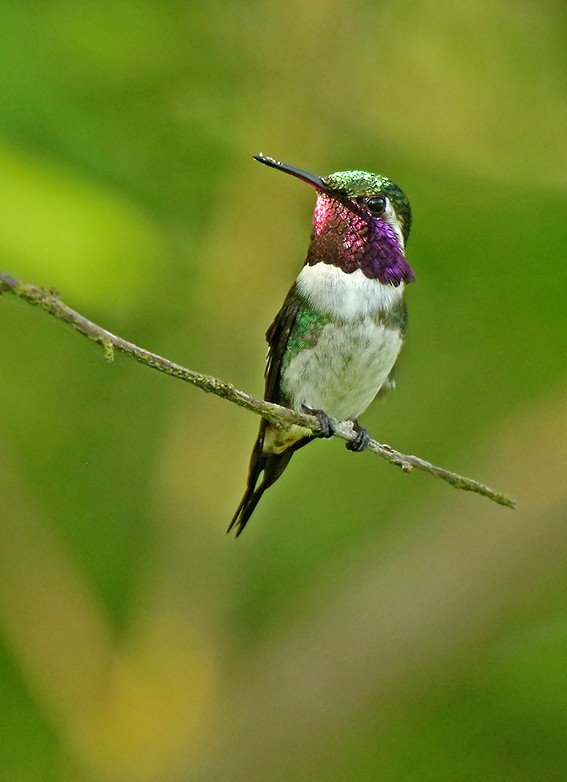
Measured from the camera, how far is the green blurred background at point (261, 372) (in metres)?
3.86

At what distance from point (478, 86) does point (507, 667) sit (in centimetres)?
248

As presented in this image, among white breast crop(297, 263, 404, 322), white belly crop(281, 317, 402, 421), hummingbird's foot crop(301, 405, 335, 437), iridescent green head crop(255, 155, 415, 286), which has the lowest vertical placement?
hummingbird's foot crop(301, 405, 335, 437)

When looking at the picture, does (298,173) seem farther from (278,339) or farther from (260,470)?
(260,470)

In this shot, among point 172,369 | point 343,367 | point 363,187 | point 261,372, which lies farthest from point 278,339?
point 172,369

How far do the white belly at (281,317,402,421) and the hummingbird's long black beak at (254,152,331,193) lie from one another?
38 cm

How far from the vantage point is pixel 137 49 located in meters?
3.75

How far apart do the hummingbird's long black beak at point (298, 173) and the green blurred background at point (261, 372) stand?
73 centimetres

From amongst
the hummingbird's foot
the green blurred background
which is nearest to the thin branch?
the hummingbird's foot

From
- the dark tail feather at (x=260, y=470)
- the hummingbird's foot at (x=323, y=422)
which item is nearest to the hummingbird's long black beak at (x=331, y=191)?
the hummingbird's foot at (x=323, y=422)

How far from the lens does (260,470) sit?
3.43m

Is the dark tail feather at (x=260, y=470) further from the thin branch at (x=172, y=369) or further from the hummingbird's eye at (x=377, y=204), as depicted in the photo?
the hummingbird's eye at (x=377, y=204)

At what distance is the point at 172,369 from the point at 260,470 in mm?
1615

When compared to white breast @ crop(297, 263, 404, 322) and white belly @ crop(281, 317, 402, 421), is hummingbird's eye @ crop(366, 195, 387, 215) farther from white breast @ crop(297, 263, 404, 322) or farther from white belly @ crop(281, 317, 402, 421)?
white belly @ crop(281, 317, 402, 421)

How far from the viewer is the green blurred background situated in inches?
152
